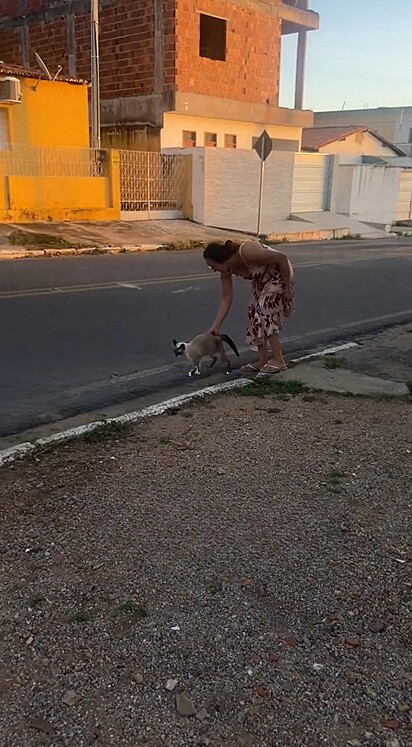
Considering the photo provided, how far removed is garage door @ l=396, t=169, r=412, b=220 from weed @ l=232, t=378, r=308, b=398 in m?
31.0

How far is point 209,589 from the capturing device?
2.78 meters

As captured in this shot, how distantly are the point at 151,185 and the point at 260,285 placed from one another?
56.7 ft

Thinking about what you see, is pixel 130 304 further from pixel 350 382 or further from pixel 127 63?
pixel 127 63

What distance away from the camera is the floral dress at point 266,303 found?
578 cm

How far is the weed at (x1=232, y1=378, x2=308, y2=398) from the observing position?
5.44 metres

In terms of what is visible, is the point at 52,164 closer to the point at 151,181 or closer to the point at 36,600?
→ the point at 151,181

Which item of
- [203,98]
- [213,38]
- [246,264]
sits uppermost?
[213,38]

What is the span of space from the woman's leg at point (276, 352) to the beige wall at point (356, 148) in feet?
113

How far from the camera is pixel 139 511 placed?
11.2 feet

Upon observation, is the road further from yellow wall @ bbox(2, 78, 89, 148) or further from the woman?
yellow wall @ bbox(2, 78, 89, 148)

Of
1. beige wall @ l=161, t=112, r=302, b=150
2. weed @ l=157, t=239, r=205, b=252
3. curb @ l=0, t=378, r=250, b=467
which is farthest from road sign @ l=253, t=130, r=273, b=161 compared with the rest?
curb @ l=0, t=378, r=250, b=467

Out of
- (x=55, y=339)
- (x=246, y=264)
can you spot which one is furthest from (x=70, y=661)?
(x=55, y=339)

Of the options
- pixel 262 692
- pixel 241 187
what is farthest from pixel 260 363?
pixel 241 187

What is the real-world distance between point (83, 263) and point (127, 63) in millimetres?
16195
